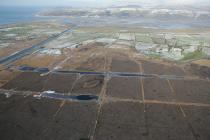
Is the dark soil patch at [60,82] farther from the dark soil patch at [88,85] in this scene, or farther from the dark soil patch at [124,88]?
the dark soil patch at [124,88]

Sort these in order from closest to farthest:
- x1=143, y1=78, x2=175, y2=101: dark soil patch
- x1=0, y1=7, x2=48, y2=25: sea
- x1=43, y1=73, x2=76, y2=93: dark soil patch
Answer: x1=143, y1=78, x2=175, y2=101: dark soil patch → x1=43, y1=73, x2=76, y2=93: dark soil patch → x1=0, y1=7, x2=48, y2=25: sea

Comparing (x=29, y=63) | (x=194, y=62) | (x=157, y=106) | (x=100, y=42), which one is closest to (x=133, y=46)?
(x=100, y=42)

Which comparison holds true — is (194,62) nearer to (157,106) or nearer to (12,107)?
(157,106)

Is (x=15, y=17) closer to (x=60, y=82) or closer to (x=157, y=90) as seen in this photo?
(x=60, y=82)

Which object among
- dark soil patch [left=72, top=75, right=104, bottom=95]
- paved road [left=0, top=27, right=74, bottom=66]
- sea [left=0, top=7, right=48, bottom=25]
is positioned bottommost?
dark soil patch [left=72, top=75, right=104, bottom=95]

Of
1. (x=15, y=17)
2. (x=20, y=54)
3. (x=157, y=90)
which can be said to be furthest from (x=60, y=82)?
(x=15, y=17)

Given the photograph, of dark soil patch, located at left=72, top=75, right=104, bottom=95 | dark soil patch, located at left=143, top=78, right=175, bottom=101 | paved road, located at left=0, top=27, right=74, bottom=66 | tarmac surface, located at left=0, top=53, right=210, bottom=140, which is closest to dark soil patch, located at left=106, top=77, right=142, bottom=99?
tarmac surface, located at left=0, top=53, right=210, bottom=140

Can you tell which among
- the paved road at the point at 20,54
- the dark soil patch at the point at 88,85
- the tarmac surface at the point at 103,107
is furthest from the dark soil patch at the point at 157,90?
the paved road at the point at 20,54

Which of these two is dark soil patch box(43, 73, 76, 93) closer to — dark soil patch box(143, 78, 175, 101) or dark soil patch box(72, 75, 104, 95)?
dark soil patch box(72, 75, 104, 95)
